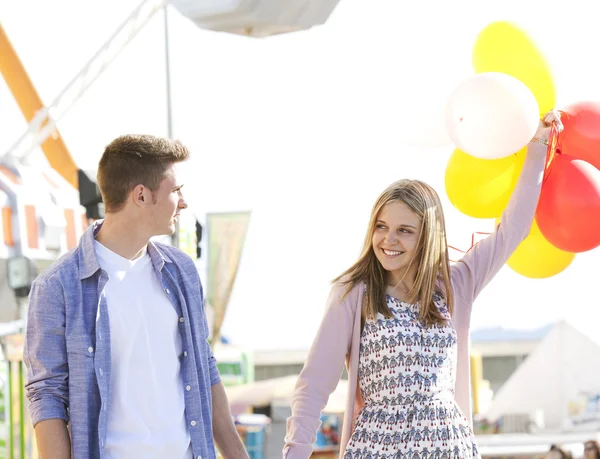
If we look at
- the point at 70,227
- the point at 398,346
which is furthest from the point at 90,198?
the point at 398,346

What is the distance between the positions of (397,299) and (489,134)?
1.44 ft

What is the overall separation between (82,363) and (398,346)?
27.8 inches

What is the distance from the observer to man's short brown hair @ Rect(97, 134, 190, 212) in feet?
5.54

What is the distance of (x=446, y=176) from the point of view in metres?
2.40

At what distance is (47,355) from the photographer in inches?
62.6

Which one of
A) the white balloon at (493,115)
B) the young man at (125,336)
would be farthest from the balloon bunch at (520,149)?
the young man at (125,336)

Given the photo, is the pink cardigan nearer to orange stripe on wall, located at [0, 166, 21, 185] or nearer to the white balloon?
the white balloon

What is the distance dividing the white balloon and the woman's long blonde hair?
0.17 meters

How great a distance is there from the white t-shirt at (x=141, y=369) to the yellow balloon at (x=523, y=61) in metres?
1.11

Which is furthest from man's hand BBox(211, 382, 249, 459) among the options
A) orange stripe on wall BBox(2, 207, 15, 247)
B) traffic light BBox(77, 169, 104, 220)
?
orange stripe on wall BBox(2, 207, 15, 247)

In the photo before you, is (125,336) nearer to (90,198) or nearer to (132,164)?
(132,164)

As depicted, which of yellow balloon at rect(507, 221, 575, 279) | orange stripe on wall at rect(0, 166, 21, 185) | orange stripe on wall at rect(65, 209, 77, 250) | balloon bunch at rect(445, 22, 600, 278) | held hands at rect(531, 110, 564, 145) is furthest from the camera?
orange stripe on wall at rect(65, 209, 77, 250)

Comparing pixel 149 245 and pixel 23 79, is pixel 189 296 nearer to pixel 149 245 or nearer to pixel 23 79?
pixel 149 245

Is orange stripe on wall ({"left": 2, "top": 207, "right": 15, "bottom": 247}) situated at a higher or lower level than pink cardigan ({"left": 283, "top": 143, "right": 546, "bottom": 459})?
higher
